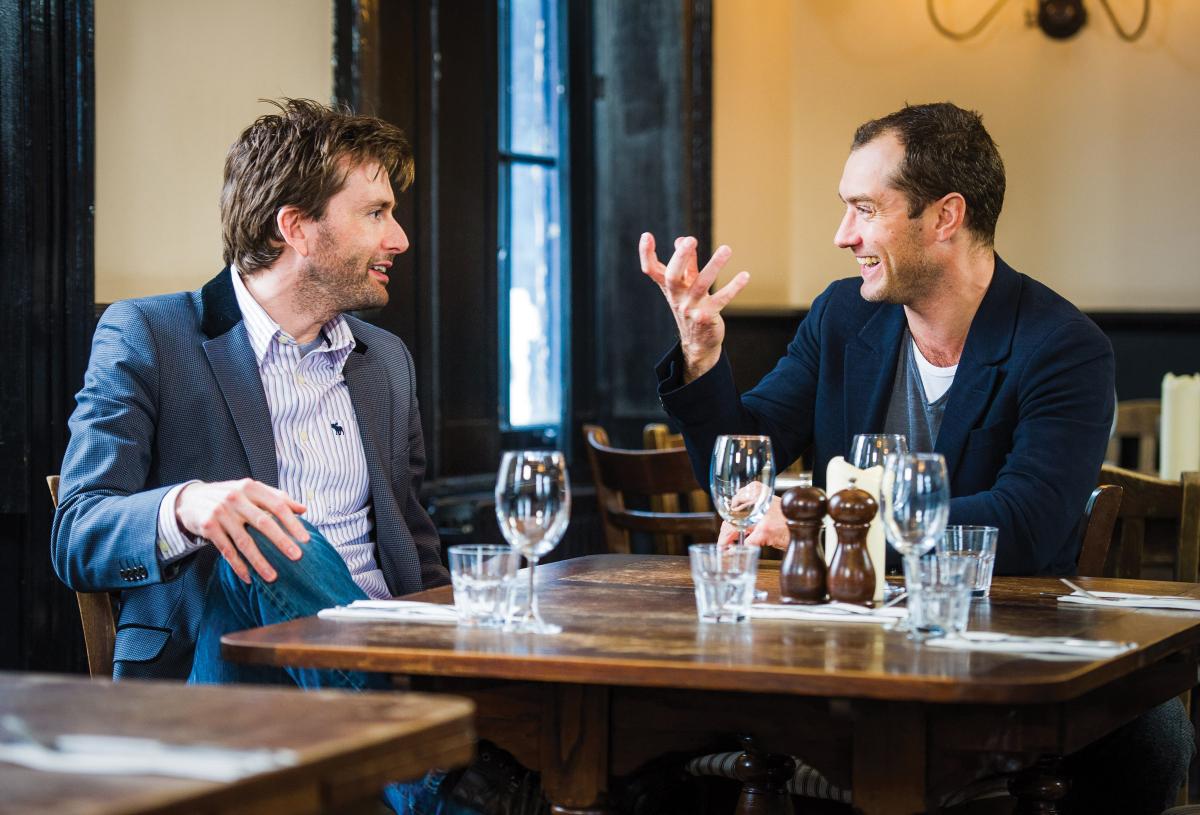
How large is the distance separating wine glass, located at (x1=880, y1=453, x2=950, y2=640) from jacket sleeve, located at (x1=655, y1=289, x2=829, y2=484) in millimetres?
741

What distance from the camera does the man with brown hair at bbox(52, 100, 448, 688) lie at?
1744 millimetres

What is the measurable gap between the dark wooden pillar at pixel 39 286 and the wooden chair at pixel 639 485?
1.07m

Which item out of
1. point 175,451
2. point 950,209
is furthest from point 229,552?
point 950,209

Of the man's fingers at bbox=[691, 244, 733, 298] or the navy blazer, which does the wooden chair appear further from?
the man's fingers at bbox=[691, 244, 733, 298]

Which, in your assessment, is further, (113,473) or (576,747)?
(113,473)

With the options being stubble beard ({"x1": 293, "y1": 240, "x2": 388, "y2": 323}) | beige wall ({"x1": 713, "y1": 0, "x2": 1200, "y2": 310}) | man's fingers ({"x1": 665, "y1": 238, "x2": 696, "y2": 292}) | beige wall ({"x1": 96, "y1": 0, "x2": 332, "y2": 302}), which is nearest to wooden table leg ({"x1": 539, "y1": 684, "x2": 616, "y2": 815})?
man's fingers ({"x1": 665, "y1": 238, "x2": 696, "y2": 292})

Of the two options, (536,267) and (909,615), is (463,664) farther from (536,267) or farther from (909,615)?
(536,267)

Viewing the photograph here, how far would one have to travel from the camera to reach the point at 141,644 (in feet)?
6.35

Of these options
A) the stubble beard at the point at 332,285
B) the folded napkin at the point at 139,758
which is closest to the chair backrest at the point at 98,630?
the stubble beard at the point at 332,285

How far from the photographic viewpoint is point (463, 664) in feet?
4.42

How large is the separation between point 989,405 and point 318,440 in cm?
103

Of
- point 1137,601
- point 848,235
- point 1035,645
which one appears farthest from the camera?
point 848,235

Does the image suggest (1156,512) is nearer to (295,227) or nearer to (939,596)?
(939,596)

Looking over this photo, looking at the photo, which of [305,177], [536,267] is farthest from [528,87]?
[305,177]
